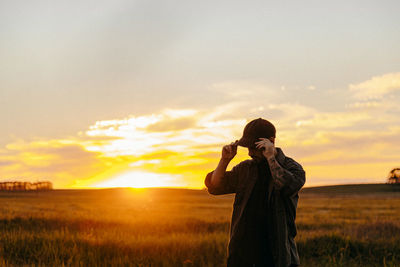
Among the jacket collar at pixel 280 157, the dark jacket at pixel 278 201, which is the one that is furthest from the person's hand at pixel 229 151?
the jacket collar at pixel 280 157

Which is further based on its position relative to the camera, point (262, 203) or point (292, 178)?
point (262, 203)

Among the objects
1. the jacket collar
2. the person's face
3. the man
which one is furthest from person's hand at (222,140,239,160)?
the jacket collar

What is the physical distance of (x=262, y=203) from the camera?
13.7ft

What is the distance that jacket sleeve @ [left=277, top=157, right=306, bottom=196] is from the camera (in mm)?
3840

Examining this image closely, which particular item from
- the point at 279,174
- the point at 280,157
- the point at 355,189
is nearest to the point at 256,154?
the point at 280,157

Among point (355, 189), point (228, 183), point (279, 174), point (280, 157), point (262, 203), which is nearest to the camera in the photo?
point (279, 174)

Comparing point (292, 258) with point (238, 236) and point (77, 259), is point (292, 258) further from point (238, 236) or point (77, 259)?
point (77, 259)

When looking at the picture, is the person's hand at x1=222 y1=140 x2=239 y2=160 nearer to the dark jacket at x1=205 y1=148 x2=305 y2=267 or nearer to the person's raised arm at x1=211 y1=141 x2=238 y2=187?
the person's raised arm at x1=211 y1=141 x2=238 y2=187

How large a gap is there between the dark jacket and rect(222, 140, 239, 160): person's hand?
27cm

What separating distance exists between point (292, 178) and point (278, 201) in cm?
31

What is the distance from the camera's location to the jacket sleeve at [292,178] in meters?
3.84

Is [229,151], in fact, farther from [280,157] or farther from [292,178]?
[292,178]

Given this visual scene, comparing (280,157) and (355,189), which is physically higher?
(280,157)

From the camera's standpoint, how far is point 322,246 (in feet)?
38.6
